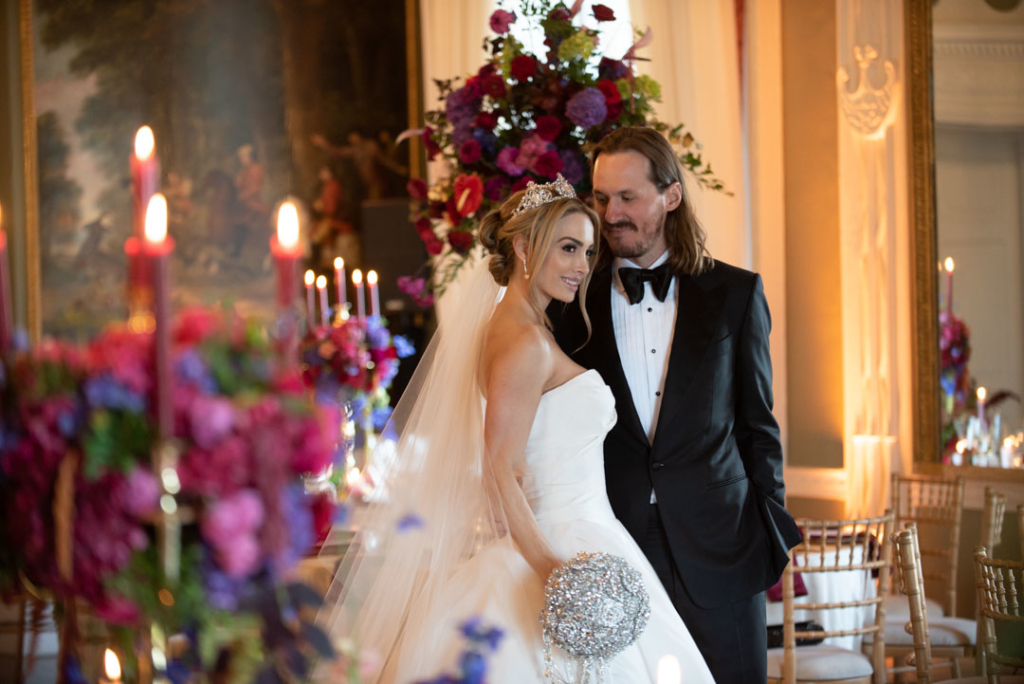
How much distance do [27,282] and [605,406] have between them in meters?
5.91

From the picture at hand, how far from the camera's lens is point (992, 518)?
5016mm

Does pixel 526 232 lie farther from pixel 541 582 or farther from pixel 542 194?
pixel 541 582

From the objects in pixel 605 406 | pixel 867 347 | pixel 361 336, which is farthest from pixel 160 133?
pixel 605 406

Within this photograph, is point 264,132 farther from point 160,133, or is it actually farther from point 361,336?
point 361,336

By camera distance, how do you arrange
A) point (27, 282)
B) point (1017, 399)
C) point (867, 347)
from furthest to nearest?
point (27, 282) → point (867, 347) → point (1017, 399)

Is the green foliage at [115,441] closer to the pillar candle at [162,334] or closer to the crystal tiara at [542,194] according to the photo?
the pillar candle at [162,334]

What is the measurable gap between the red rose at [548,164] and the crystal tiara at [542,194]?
0.20 m

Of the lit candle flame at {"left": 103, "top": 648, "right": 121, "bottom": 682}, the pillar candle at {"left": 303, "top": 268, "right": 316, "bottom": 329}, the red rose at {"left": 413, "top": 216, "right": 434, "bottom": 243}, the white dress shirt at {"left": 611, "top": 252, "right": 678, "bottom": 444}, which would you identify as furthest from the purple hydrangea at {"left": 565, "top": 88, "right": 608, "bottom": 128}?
the pillar candle at {"left": 303, "top": 268, "right": 316, "bottom": 329}

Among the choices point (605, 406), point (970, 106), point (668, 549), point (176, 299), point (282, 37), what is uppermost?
point (282, 37)

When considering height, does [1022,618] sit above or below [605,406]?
below

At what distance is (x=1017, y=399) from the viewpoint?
5.39 metres

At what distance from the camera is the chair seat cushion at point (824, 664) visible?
13.3 feet

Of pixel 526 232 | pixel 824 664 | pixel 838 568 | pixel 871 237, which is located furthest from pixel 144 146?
pixel 871 237

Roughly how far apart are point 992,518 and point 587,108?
321 cm
